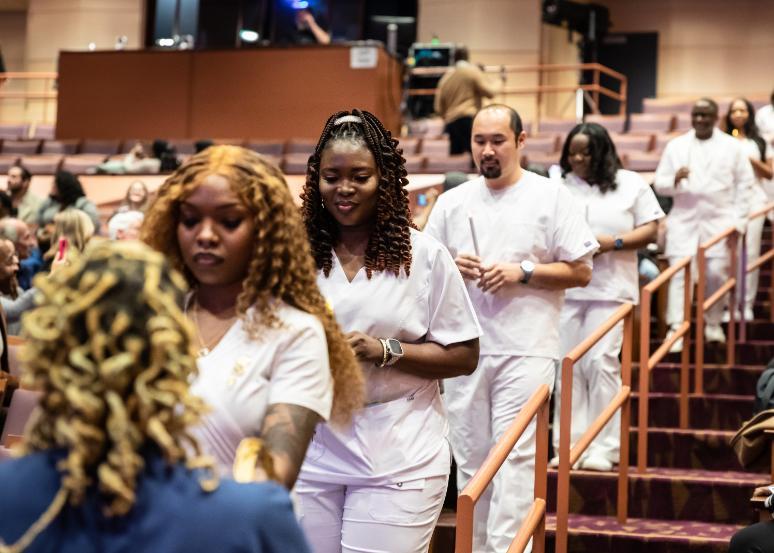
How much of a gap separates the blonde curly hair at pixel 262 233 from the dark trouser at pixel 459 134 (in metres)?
10.3

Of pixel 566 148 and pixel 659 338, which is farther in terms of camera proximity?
pixel 659 338

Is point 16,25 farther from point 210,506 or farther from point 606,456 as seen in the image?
point 210,506

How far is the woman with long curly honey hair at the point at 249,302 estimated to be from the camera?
77.2 inches

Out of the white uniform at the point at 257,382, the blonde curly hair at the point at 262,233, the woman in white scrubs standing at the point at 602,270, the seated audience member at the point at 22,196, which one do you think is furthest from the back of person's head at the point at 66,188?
the white uniform at the point at 257,382

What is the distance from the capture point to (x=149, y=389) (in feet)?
4.68

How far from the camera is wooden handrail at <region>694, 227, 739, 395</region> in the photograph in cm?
665

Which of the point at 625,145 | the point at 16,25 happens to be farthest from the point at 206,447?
the point at 16,25

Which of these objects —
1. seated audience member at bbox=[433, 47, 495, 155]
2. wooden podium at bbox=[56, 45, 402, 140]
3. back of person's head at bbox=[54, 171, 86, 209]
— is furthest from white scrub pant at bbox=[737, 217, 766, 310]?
wooden podium at bbox=[56, 45, 402, 140]

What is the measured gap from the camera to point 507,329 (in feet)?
14.7

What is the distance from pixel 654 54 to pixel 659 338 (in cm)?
1271

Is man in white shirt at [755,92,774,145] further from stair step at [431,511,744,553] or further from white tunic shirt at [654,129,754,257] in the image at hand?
stair step at [431,511,744,553]

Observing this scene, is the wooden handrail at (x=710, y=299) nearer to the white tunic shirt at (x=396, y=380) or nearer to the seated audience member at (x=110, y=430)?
the white tunic shirt at (x=396, y=380)

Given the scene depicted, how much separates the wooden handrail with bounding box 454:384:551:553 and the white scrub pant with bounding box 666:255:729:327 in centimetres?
352

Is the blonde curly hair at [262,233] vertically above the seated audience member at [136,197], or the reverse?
the seated audience member at [136,197]
